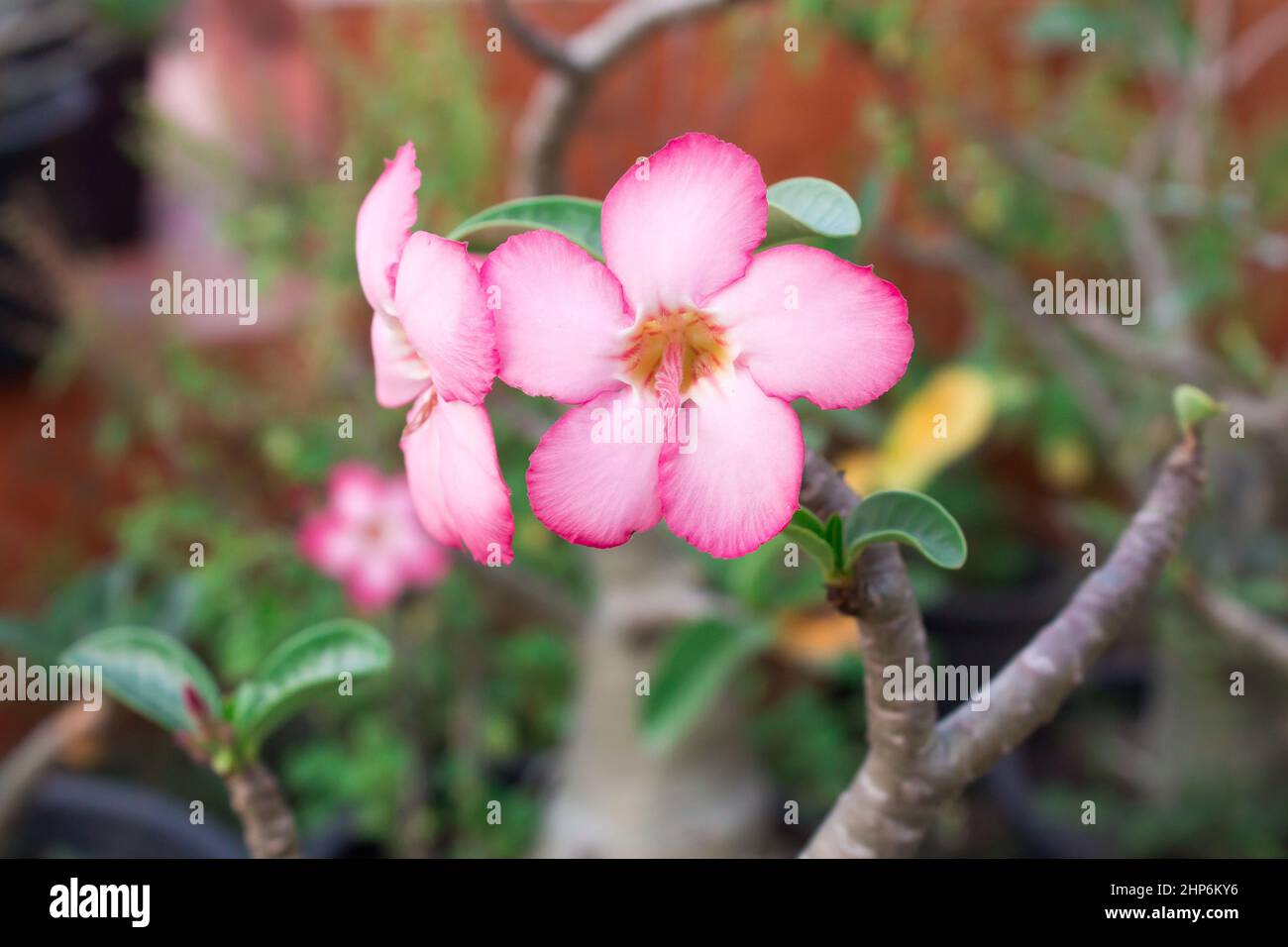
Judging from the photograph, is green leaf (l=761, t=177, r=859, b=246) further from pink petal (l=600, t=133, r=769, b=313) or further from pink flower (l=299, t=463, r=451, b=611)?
pink flower (l=299, t=463, r=451, b=611)

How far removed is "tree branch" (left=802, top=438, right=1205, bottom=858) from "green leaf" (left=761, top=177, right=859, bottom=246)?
0.21 ft

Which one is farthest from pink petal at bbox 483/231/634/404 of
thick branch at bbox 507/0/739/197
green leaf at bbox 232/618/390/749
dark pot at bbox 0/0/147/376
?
dark pot at bbox 0/0/147/376

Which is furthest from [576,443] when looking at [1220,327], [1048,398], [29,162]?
[29,162]

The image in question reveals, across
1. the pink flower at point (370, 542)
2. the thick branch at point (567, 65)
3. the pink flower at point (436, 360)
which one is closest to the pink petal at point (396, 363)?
the pink flower at point (436, 360)

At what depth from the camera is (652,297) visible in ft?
0.94

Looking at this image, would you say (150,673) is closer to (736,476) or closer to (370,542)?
(736,476)

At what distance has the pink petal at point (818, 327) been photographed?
270 millimetres

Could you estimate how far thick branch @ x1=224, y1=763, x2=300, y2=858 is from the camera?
38cm

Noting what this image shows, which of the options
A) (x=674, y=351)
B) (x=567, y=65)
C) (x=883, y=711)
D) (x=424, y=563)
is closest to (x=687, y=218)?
(x=674, y=351)

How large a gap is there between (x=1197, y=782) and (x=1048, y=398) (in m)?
0.40

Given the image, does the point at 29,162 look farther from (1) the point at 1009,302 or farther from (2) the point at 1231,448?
(2) the point at 1231,448

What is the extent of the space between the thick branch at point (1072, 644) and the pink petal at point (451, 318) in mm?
175

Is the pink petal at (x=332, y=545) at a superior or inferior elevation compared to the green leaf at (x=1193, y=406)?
superior

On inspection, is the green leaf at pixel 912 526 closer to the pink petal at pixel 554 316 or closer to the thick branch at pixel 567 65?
the pink petal at pixel 554 316
